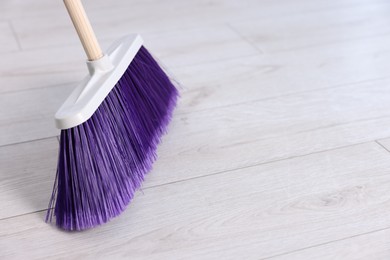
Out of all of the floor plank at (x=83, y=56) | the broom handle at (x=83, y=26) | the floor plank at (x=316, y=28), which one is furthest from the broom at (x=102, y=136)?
the floor plank at (x=316, y=28)

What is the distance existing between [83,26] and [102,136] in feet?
0.54

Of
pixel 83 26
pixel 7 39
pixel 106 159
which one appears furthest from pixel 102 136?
pixel 7 39

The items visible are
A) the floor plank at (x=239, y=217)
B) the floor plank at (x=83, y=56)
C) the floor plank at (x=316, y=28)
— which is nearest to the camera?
the floor plank at (x=239, y=217)

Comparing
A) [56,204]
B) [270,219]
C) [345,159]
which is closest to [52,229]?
[56,204]

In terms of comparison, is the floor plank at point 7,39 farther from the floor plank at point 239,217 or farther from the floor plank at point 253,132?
the floor plank at point 239,217

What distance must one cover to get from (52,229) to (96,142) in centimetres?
13

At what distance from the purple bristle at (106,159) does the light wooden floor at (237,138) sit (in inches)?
1.0

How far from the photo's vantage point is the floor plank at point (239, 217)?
2.34 feet

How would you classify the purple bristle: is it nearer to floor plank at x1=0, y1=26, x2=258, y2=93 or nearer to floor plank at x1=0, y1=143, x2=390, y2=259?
floor plank at x1=0, y1=143, x2=390, y2=259

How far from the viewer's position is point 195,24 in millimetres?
1496

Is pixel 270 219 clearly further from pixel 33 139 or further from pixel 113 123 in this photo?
pixel 33 139

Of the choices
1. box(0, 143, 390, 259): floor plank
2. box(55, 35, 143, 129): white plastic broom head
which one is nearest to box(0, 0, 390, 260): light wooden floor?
box(0, 143, 390, 259): floor plank

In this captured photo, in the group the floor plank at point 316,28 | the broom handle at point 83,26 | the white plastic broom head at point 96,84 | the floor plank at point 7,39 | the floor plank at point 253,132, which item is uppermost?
the broom handle at point 83,26

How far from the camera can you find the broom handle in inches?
31.3
